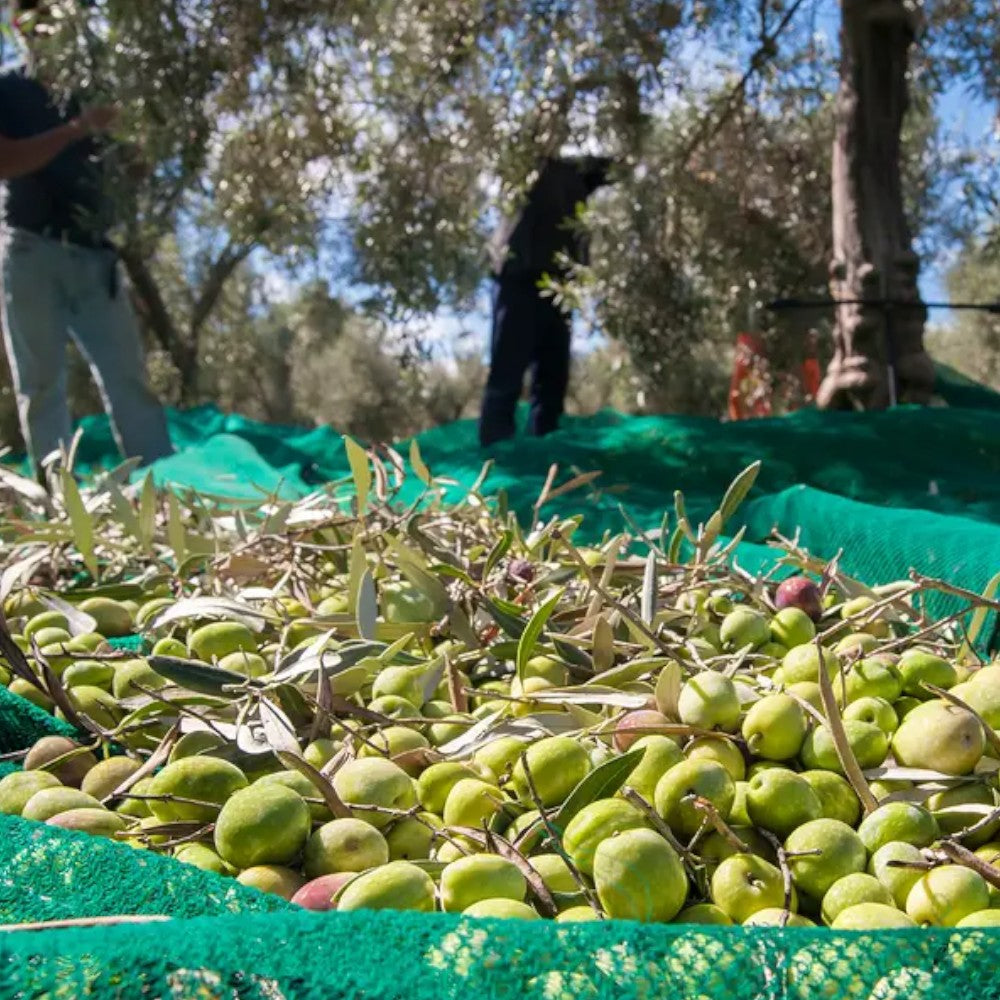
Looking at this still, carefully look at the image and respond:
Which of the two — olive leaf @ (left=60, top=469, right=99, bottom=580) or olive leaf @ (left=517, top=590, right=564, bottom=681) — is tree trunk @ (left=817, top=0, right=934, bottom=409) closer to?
olive leaf @ (left=60, top=469, right=99, bottom=580)

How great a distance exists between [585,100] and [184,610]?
4918mm

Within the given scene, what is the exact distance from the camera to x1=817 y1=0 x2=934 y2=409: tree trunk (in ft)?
19.5

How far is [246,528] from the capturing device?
2.40 m

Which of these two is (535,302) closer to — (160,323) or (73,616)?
(73,616)

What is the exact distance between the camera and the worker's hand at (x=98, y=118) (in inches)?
196

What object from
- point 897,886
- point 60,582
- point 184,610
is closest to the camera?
point 897,886

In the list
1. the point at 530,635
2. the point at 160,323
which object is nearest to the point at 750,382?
the point at 160,323

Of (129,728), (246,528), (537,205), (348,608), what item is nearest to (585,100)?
(537,205)

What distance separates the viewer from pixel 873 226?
6023mm

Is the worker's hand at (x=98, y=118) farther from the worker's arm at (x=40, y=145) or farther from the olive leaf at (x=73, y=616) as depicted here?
the olive leaf at (x=73, y=616)

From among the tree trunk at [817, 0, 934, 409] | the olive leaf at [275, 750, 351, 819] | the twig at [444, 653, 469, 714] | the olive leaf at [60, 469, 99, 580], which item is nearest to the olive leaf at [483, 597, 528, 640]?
the twig at [444, 653, 469, 714]

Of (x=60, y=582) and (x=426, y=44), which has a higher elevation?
(x=426, y=44)

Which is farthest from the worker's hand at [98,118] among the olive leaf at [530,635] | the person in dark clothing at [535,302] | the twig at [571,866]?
the twig at [571,866]

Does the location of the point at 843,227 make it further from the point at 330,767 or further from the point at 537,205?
the point at 330,767
